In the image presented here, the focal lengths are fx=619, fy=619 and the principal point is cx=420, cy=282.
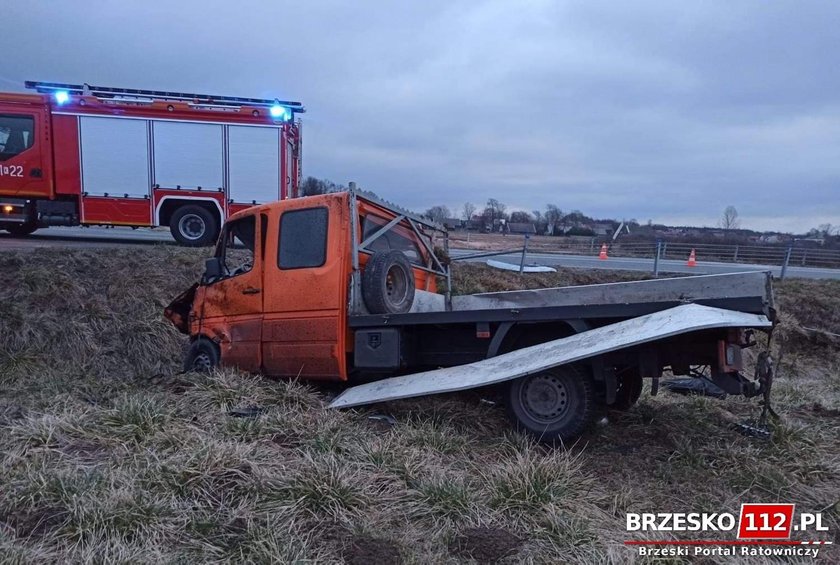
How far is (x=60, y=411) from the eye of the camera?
5.30 meters

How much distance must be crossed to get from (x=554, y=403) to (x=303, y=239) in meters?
2.89

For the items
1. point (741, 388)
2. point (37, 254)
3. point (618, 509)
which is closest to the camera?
point (618, 509)

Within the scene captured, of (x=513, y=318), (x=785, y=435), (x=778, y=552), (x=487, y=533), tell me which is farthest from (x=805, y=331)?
(x=487, y=533)

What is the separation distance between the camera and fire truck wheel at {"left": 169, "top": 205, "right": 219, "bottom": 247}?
12742 millimetres

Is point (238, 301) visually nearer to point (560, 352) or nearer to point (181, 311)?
point (181, 311)

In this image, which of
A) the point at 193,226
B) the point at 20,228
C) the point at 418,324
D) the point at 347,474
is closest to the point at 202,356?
the point at 418,324

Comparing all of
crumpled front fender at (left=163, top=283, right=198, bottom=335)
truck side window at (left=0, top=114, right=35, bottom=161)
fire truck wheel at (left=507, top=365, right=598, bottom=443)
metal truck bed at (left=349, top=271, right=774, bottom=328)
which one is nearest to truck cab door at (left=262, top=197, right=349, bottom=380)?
metal truck bed at (left=349, top=271, right=774, bottom=328)

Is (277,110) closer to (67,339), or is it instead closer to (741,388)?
(67,339)

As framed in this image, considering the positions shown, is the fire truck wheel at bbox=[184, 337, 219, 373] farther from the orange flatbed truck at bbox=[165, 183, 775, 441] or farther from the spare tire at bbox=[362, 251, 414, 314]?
the spare tire at bbox=[362, 251, 414, 314]

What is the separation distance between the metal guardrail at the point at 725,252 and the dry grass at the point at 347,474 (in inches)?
671

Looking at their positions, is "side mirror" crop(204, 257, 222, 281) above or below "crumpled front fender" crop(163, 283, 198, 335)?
above

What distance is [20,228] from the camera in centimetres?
1340

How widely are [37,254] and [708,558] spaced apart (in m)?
10.3

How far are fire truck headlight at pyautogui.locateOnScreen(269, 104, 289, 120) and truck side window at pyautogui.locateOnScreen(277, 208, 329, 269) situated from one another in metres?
6.96
